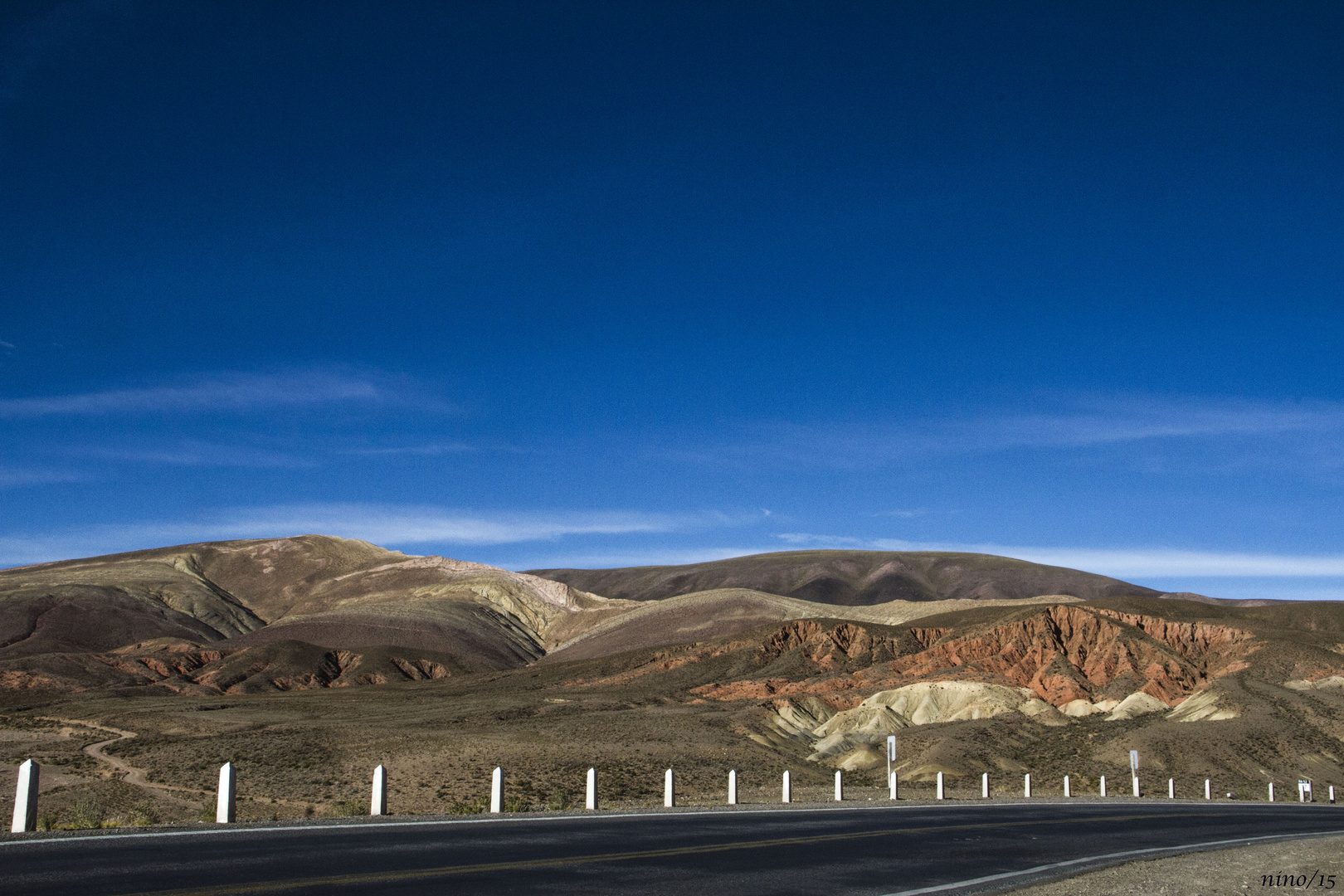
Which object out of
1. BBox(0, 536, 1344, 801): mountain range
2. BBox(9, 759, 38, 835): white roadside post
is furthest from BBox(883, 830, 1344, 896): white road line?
BBox(0, 536, 1344, 801): mountain range

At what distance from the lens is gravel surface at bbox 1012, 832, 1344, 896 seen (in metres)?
12.0

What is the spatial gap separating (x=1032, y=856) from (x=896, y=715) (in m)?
58.0

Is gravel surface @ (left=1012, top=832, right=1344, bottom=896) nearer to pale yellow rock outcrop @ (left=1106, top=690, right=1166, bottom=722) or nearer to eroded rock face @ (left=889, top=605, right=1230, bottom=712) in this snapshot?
pale yellow rock outcrop @ (left=1106, top=690, right=1166, bottom=722)

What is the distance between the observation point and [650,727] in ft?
199

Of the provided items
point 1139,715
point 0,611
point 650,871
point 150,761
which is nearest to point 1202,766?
point 1139,715

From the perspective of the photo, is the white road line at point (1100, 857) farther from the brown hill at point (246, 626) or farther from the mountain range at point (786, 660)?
the brown hill at point (246, 626)

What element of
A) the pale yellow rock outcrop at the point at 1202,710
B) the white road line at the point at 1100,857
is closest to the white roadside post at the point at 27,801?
the white road line at the point at 1100,857

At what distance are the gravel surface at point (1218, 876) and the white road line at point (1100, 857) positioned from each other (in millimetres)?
467

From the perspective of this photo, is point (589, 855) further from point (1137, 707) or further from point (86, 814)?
point (1137, 707)

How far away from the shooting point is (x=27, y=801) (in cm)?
1394

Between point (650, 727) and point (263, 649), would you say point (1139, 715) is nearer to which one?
point (650, 727)

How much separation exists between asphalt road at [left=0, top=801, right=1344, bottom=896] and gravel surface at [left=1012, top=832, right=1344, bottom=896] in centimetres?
57

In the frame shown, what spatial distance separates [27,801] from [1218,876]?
15.3m

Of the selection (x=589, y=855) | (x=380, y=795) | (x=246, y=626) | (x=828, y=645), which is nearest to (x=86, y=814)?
(x=380, y=795)
